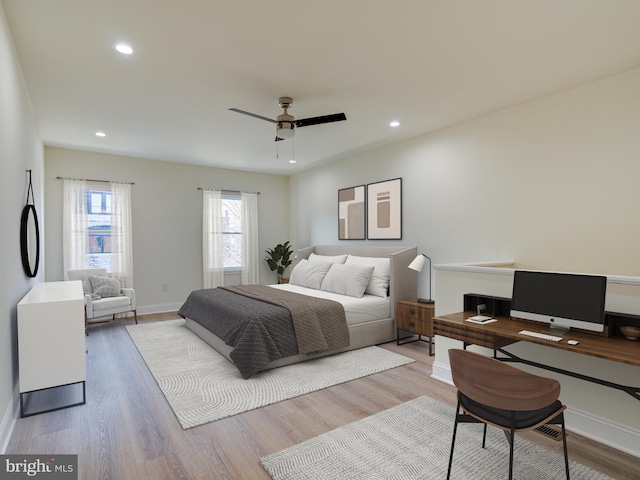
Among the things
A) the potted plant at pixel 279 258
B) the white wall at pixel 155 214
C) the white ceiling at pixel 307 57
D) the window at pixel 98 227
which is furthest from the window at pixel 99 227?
the potted plant at pixel 279 258

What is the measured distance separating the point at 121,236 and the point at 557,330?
6036 mm

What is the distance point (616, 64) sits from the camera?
9.36 feet

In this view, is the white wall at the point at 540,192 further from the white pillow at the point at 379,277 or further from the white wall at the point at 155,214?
the white wall at the point at 155,214

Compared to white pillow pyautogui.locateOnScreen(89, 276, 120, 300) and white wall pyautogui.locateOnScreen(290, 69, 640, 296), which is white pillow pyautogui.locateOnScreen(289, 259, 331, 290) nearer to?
white wall pyautogui.locateOnScreen(290, 69, 640, 296)

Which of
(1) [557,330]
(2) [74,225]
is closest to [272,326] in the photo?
(1) [557,330]

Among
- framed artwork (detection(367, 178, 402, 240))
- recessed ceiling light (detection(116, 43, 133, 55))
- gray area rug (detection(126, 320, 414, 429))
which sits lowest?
gray area rug (detection(126, 320, 414, 429))

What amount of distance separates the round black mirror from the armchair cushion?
147cm

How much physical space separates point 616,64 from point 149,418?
4.70m

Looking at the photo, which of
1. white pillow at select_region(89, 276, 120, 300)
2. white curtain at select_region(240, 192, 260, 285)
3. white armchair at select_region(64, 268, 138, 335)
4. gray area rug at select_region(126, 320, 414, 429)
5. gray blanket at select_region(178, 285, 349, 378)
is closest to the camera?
gray area rug at select_region(126, 320, 414, 429)

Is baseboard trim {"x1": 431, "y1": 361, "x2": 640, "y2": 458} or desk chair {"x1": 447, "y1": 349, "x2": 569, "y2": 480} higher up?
desk chair {"x1": 447, "y1": 349, "x2": 569, "y2": 480}

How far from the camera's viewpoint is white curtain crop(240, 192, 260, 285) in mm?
7020

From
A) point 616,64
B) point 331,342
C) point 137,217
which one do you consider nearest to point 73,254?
point 137,217

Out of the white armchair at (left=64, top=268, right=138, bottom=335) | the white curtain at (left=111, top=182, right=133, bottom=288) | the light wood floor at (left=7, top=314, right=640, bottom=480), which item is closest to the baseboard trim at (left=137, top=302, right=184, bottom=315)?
the white curtain at (left=111, top=182, right=133, bottom=288)

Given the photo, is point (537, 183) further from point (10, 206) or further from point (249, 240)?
point (249, 240)
